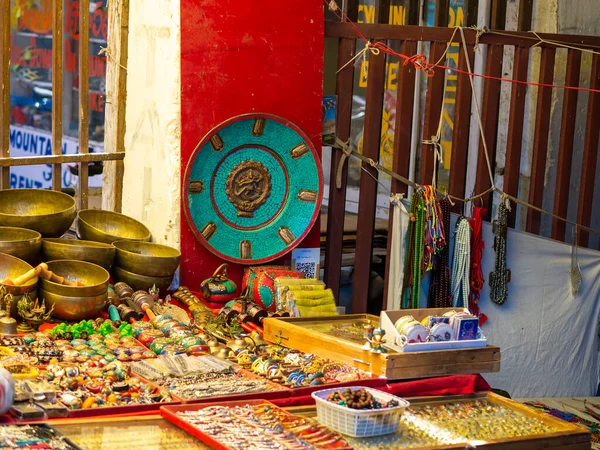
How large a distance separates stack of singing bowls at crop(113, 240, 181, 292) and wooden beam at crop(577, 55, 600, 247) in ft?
9.36

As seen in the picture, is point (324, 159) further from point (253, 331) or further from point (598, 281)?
point (253, 331)

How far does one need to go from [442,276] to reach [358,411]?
2705mm

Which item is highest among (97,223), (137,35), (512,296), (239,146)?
(137,35)

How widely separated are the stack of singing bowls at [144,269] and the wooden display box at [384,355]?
28.2 inches

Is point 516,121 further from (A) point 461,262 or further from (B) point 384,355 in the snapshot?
(B) point 384,355

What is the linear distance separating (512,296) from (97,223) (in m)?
2.68

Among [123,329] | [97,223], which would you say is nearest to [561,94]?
[97,223]

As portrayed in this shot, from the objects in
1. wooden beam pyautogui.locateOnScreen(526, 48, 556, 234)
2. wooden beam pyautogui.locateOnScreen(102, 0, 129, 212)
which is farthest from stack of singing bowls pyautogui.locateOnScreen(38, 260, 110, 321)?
wooden beam pyautogui.locateOnScreen(526, 48, 556, 234)

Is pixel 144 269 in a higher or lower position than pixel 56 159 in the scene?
lower

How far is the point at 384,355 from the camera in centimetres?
410

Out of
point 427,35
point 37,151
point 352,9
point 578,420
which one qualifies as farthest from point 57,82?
point 37,151

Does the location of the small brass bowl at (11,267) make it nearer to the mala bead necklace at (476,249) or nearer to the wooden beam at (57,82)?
the wooden beam at (57,82)

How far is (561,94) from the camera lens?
7648 mm

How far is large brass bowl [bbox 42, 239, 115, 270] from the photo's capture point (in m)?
4.89
